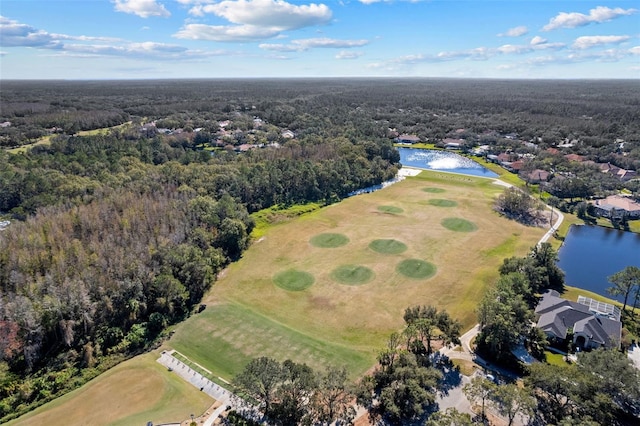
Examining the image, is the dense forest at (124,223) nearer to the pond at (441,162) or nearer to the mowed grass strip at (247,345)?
the mowed grass strip at (247,345)

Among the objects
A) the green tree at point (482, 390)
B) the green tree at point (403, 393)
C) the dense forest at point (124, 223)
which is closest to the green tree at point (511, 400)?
the green tree at point (482, 390)

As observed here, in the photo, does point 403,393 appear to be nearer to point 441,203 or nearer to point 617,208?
point 441,203

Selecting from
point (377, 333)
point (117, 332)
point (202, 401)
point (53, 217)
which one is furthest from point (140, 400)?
point (53, 217)

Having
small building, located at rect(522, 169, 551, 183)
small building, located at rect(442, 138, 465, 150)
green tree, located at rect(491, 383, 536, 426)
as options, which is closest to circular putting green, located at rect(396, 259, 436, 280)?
green tree, located at rect(491, 383, 536, 426)

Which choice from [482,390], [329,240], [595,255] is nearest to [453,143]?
[595,255]

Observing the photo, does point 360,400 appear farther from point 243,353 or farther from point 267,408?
point 243,353

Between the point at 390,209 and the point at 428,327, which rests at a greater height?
the point at 428,327
